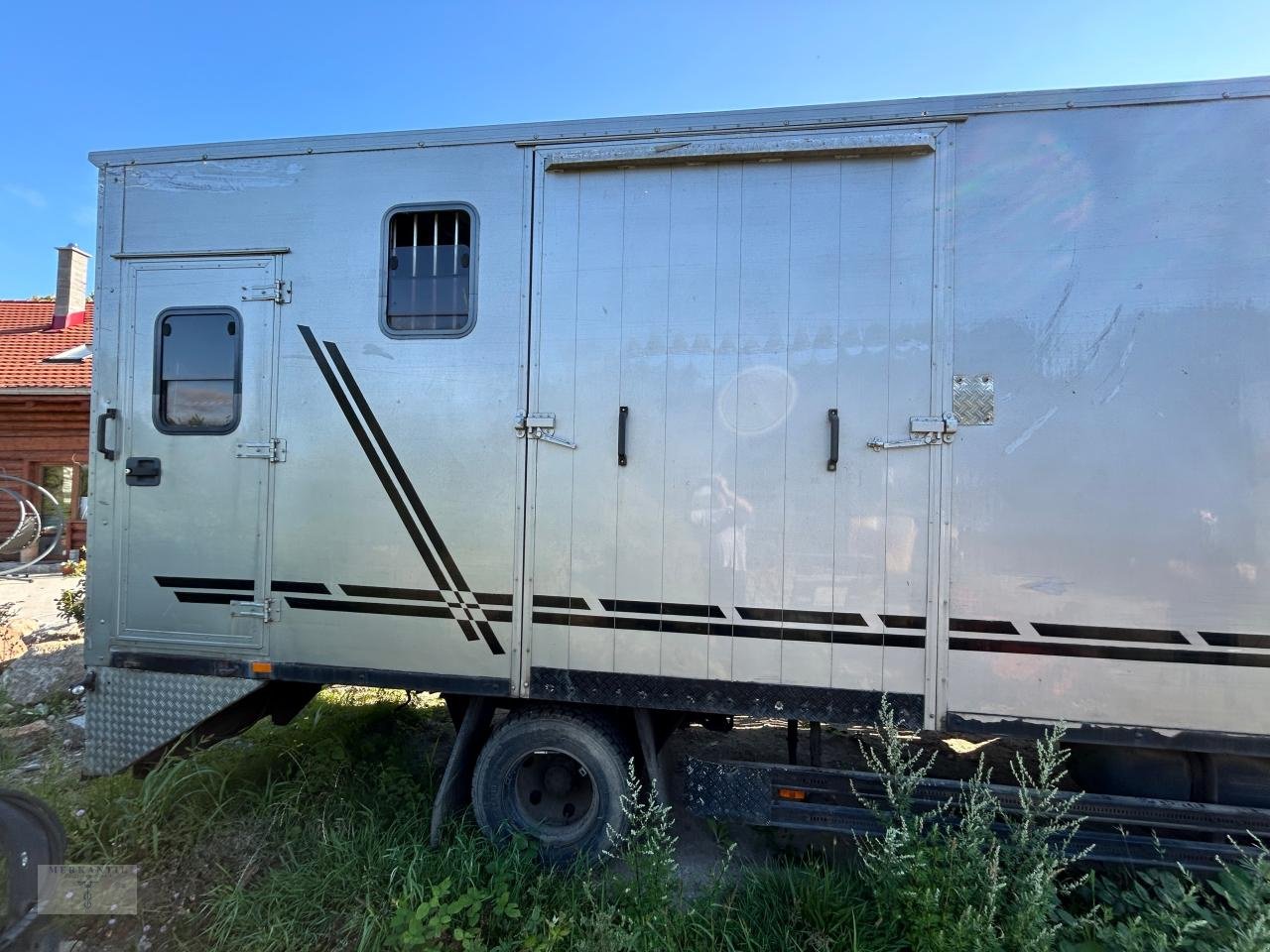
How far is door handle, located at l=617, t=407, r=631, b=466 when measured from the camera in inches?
103

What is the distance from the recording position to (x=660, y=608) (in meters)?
2.59

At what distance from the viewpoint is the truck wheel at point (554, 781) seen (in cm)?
274

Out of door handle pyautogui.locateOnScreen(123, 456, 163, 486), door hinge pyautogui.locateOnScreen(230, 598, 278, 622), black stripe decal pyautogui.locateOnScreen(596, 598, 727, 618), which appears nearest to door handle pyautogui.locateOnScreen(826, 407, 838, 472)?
black stripe decal pyautogui.locateOnScreen(596, 598, 727, 618)

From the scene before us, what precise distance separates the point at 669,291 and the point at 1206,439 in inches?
89.7

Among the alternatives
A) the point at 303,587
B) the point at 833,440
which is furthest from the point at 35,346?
the point at 833,440

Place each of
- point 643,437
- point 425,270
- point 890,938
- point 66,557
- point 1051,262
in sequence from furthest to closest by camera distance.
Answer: point 66,557 → point 425,270 → point 643,437 → point 1051,262 → point 890,938

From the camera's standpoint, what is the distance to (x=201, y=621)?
2885 mm

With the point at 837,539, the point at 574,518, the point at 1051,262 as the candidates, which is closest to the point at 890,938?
the point at 837,539

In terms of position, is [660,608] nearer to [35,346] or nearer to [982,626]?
[982,626]

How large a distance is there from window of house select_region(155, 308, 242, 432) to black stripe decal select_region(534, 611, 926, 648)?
1.92m

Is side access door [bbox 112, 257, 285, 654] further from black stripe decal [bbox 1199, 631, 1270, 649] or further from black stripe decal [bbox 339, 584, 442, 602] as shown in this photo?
black stripe decal [bbox 1199, 631, 1270, 649]

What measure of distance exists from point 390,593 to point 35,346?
55.7ft

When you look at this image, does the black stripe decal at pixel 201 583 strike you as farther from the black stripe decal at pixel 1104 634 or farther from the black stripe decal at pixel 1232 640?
the black stripe decal at pixel 1232 640

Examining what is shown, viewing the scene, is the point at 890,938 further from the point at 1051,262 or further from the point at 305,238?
the point at 305,238
